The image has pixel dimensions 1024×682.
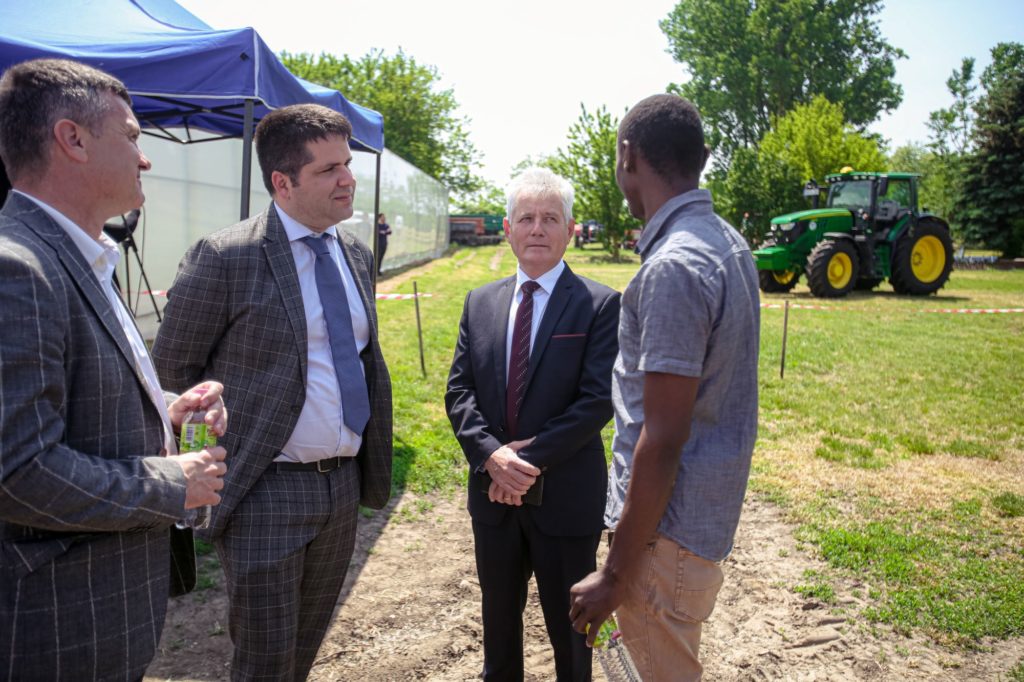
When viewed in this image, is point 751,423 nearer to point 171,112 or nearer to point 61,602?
point 61,602

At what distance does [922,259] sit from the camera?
1756 cm

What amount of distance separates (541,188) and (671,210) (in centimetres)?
99

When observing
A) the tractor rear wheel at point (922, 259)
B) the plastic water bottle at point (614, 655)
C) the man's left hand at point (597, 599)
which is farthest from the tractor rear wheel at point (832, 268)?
the man's left hand at point (597, 599)

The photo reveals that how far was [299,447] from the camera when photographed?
7.69 feet

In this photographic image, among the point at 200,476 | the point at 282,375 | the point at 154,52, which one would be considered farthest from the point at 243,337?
the point at 154,52

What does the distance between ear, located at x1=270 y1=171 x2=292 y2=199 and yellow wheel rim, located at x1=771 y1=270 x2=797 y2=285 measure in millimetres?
17368

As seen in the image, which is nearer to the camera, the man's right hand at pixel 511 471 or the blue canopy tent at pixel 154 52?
the man's right hand at pixel 511 471

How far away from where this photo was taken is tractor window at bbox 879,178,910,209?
1758 cm

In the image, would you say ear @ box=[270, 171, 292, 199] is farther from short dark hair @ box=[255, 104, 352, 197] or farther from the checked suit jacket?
the checked suit jacket

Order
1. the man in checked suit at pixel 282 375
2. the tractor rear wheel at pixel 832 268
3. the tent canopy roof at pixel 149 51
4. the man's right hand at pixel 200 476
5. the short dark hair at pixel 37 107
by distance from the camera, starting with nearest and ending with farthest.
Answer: the short dark hair at pixel 37 107 → the man's right hand at pixel 200 476 → the man in checked suit at pixel 282 375 → the tent canopy roof at pixel 149 51 → the tractor rear wheel at pixel 832 268

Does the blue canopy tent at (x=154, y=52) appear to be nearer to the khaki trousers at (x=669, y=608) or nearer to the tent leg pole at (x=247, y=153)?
the tent leg pole at (x=247, y=153)

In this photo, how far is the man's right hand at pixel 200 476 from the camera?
1.64 metres

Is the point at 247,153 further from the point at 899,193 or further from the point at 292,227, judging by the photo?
the point at 899,193

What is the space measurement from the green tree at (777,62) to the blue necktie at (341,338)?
1770 inches
